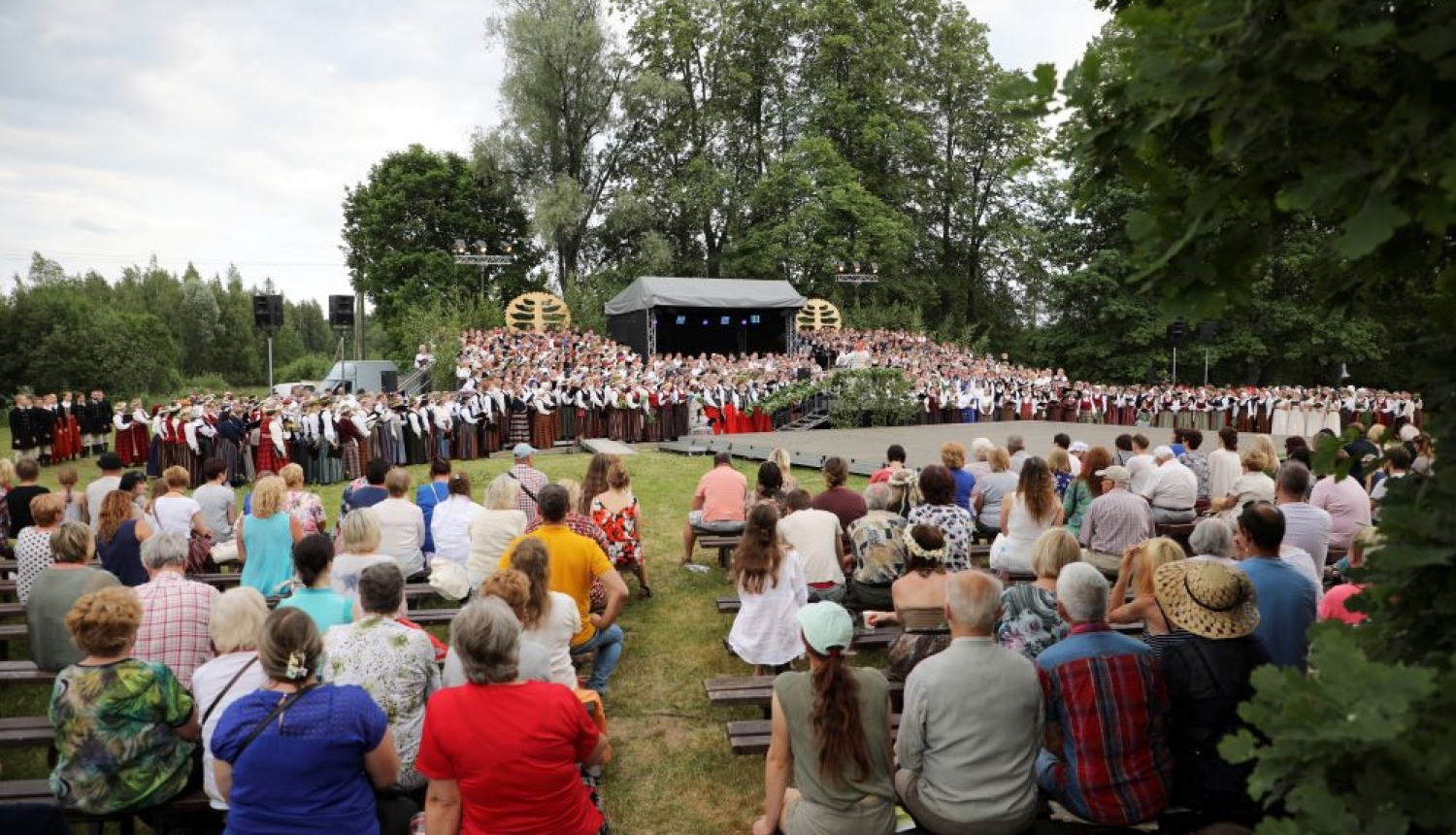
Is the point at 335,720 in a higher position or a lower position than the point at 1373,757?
lower

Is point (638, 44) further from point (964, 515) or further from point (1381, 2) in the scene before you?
point (1381, 2)

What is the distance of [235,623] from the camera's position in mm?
3752

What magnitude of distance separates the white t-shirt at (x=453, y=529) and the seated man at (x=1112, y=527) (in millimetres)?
4735

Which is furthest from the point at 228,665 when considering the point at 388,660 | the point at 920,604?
the point at 920,604

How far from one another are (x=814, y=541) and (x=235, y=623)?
3813 millimetres

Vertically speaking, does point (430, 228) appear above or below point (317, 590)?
above

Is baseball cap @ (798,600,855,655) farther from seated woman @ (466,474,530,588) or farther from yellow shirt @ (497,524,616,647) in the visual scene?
seated woman @ (466,474,530,588)

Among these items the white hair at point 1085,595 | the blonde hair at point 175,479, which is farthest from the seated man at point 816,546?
the blonde hair at point 175,479

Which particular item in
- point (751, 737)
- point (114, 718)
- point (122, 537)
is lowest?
point (751, 737)

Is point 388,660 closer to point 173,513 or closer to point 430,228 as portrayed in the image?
point 173,513

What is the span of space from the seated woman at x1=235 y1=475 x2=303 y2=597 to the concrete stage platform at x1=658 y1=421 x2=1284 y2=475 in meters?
9.87

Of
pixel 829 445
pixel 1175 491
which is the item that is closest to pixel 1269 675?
pixel 1175 491

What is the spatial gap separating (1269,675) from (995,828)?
2.01 metres

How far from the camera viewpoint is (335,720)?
3.17 metres
